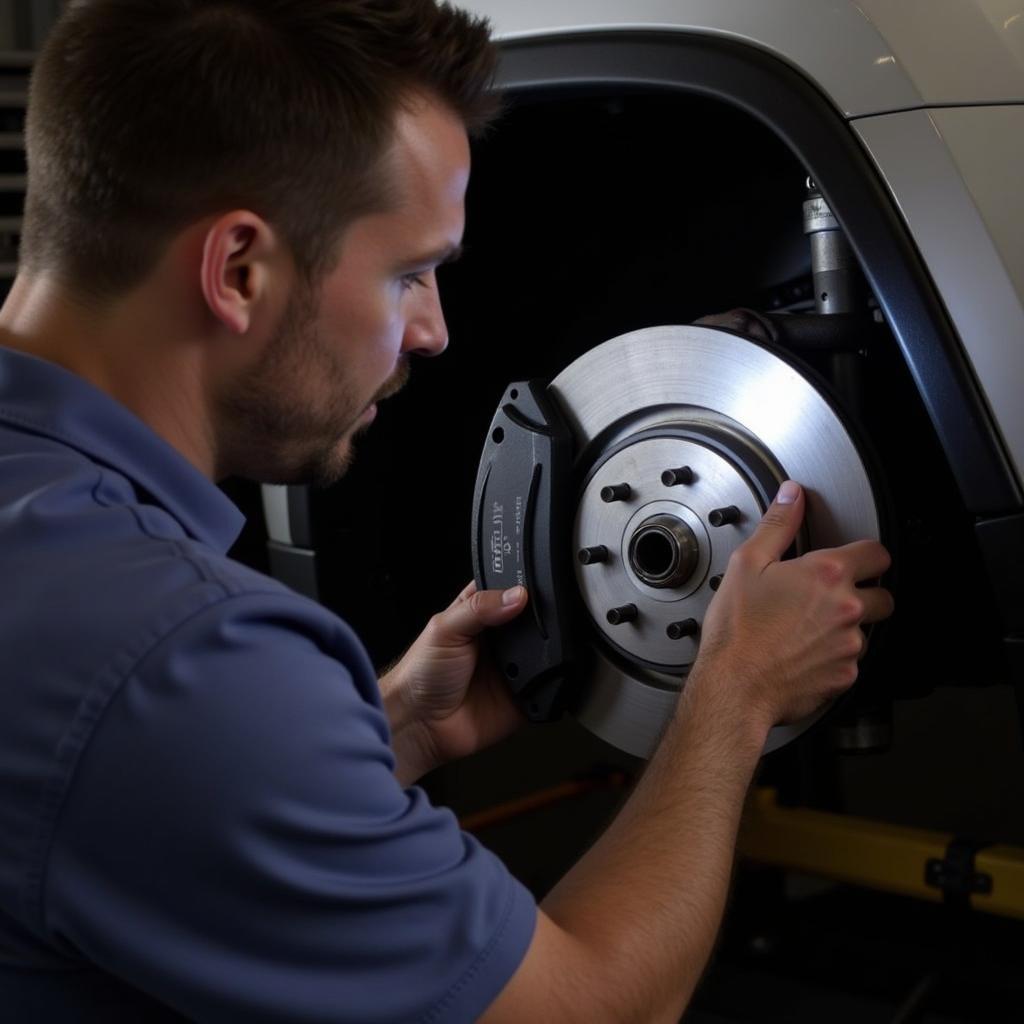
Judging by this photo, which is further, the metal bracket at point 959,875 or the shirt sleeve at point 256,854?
the metal bracket at point 959,875

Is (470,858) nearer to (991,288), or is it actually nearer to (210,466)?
(210,466)

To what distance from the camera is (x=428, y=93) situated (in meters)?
0.90

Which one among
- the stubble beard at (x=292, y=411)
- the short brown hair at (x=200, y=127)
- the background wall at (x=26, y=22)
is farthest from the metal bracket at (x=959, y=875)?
the background wall at (x=26, y=22)

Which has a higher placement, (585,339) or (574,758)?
(585,339)

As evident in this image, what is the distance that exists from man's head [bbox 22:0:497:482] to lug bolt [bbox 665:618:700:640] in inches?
11.8

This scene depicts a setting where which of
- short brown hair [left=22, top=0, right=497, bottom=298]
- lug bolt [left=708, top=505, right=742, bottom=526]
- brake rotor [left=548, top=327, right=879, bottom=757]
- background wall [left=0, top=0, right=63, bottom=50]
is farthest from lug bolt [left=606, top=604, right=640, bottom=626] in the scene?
Answer: background wall [left=0, top=0, right=63, bottom=50]

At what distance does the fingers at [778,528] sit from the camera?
0.97 meters

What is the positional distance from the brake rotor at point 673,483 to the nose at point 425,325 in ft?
0.66

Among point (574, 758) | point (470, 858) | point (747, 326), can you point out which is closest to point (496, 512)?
point (747, 326)

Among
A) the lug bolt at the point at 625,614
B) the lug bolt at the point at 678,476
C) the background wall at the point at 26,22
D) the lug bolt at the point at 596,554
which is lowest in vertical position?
the lug bolt at the point at 625,614

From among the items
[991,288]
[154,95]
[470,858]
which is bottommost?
[470,858]

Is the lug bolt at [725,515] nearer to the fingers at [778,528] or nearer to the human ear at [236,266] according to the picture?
the fingers at [778,528]

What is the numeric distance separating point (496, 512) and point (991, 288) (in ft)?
1.39

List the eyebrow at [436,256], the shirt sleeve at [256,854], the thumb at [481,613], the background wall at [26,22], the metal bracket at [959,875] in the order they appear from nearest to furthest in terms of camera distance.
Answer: the shirt sleeve at [256,854]
the eyebrow at [436,256]
the thumb at [481,613]
the metal bracket at [959,875]
the background wall at [26,22]
